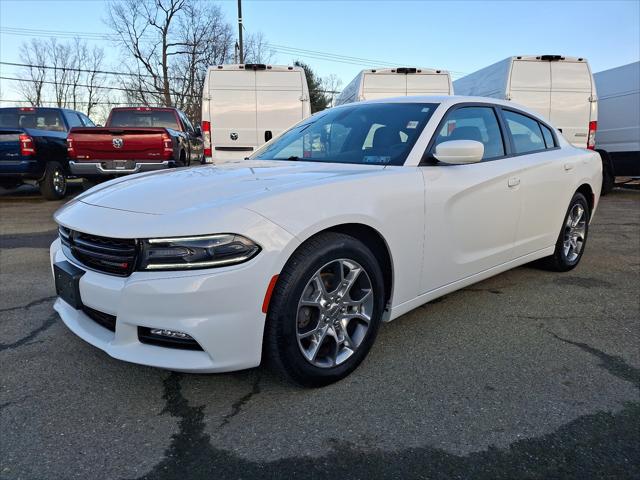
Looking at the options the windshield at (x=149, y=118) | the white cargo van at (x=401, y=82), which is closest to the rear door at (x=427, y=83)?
the white cargo van at (x=401, y=82)

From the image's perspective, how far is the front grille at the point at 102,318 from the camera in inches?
92.4

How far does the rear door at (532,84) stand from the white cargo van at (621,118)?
2.74 meters

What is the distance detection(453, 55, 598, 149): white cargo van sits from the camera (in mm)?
9672

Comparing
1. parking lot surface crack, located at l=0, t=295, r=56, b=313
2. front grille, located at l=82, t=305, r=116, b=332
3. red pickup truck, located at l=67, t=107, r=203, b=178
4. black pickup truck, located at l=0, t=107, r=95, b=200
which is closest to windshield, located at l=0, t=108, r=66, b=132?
black pickup truck, located at l=0, t=107, r=95, b=200

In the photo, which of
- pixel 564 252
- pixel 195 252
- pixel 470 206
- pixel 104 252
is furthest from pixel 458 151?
pixel 564 252

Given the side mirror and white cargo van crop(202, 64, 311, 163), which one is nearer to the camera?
the side mirror

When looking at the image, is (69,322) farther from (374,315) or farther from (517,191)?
(517,191)

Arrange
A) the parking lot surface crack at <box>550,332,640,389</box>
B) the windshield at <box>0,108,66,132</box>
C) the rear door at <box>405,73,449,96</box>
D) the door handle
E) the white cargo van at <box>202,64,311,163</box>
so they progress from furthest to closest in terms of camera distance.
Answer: the windshield at <box>0,108,66,132</box> → the rear door at <box>405,73,449,96</box> → the white cargo van at <box>202,64,311,163</box> → the door handle → the parking lot surface crack at <box>550,332,640,389</box>

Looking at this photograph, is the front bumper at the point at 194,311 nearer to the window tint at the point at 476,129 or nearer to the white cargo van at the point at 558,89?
the window tint at the point at 476,129

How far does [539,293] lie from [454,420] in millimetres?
2206

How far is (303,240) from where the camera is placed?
2.27 meters

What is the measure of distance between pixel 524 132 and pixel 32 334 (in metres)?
4.01

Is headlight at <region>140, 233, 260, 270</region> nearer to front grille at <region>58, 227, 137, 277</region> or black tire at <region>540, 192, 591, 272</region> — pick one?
front grille at <region>58, 227, 137, 277</region>

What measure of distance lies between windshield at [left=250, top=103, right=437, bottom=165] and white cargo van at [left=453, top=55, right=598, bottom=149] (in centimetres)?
729
